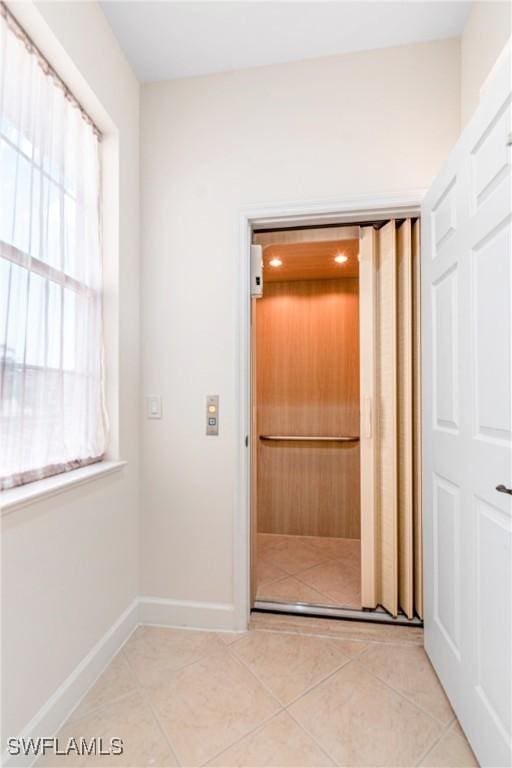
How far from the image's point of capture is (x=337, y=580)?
100 inches

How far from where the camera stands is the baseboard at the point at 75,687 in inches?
49.8

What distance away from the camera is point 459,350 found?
4.76 ft

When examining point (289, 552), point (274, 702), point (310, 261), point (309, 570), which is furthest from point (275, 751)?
point (310, 261)

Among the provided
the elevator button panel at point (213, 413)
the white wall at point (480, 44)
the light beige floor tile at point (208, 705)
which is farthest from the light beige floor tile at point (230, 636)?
the white wall at point (480, 44)

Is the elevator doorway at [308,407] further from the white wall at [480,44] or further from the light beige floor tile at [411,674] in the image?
the white wall at [480,44]

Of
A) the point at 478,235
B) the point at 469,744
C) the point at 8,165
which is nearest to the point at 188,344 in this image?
the point at 8,165

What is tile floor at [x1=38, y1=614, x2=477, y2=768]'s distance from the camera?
4.29ft

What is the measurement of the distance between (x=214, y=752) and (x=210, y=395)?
140cm

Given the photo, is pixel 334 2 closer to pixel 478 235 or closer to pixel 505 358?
pixel 478 235

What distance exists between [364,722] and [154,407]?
1.62 meters

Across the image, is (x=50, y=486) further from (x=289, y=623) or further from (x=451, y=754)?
(x=451, y=754)

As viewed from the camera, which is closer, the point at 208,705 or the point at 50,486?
the point at 50,486

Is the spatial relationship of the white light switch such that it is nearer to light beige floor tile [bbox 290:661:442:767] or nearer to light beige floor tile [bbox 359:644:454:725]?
light beige floor tile [bbox 290:661:442:767]

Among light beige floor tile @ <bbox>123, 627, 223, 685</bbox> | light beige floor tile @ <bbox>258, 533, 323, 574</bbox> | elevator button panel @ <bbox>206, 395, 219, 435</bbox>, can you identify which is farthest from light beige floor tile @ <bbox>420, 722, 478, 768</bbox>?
elevator button panel @ <bbox>206, 395, 219, 435</bbox>
